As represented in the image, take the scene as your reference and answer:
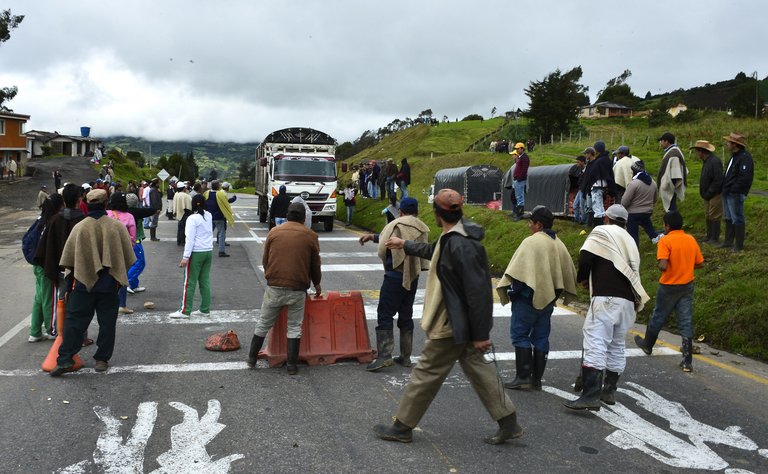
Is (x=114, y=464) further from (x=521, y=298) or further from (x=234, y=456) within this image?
(x=521, y=298)

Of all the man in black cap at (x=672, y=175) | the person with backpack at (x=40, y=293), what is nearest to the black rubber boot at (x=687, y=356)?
the man in black cap at (x=672, y=175)

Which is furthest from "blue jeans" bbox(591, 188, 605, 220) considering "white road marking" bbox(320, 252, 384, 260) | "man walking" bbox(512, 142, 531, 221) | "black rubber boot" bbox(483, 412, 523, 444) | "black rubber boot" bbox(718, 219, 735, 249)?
"black rubber boot" bbox(483, 412, 523, 444)

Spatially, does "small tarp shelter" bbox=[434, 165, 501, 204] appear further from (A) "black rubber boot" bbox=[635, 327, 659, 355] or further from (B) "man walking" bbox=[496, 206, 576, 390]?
(B) "man walking" bbox=[496, 206, 576, 390]

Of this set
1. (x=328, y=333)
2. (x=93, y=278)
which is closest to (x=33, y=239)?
(x=93, y=278)

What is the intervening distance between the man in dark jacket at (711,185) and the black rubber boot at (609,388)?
20.1 ft

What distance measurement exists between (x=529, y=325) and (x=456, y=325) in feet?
6.47

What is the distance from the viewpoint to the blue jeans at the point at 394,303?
285 inches

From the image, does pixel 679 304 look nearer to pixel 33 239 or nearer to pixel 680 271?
pixel 680 271

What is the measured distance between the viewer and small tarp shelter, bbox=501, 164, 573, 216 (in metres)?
17.1

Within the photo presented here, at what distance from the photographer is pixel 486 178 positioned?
80.6ft

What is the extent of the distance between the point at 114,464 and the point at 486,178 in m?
21.0

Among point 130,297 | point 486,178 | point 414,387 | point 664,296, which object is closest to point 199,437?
point 414,387

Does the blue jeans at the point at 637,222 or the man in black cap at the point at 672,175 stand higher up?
the man in black cap at the point at 672,175

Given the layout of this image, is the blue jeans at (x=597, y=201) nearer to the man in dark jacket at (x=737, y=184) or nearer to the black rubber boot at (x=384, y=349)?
the man in dark jacket at (x=737, y=184)
